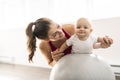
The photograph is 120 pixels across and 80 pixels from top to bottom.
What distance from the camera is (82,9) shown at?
2.66 meters

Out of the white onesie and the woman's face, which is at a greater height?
the woman's face

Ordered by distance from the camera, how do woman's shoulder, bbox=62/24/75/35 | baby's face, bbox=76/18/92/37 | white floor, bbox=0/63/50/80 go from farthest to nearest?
white floor, bbox=0/63/50/80
woman's shoulder, bbox=62/24/75/35
baby's face, bbox=76/18/92/37

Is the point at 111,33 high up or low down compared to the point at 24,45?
up

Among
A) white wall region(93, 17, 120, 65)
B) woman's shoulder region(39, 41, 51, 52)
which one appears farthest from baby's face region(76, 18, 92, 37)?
white wall region(93, 17, 120, 65)

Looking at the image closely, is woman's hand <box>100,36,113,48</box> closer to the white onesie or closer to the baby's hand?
the white onesie

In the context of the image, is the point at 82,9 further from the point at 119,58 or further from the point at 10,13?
the point at 10,13

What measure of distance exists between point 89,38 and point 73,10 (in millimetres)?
1683

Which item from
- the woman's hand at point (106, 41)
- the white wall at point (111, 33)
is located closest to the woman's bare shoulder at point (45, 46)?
the woman's hand at point (106, 41)

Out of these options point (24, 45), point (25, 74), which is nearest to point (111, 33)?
point (25, 74)

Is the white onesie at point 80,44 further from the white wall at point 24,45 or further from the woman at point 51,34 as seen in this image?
the white wall at point 24,45

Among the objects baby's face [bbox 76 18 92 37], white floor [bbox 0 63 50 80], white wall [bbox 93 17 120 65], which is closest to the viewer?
baby's face [bbox 76 18 92 37]

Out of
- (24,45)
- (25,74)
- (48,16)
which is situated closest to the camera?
(25,74)

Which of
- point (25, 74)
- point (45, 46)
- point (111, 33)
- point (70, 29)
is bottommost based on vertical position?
point (25, 74)

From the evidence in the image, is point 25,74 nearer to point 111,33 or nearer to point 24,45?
point 24,45
